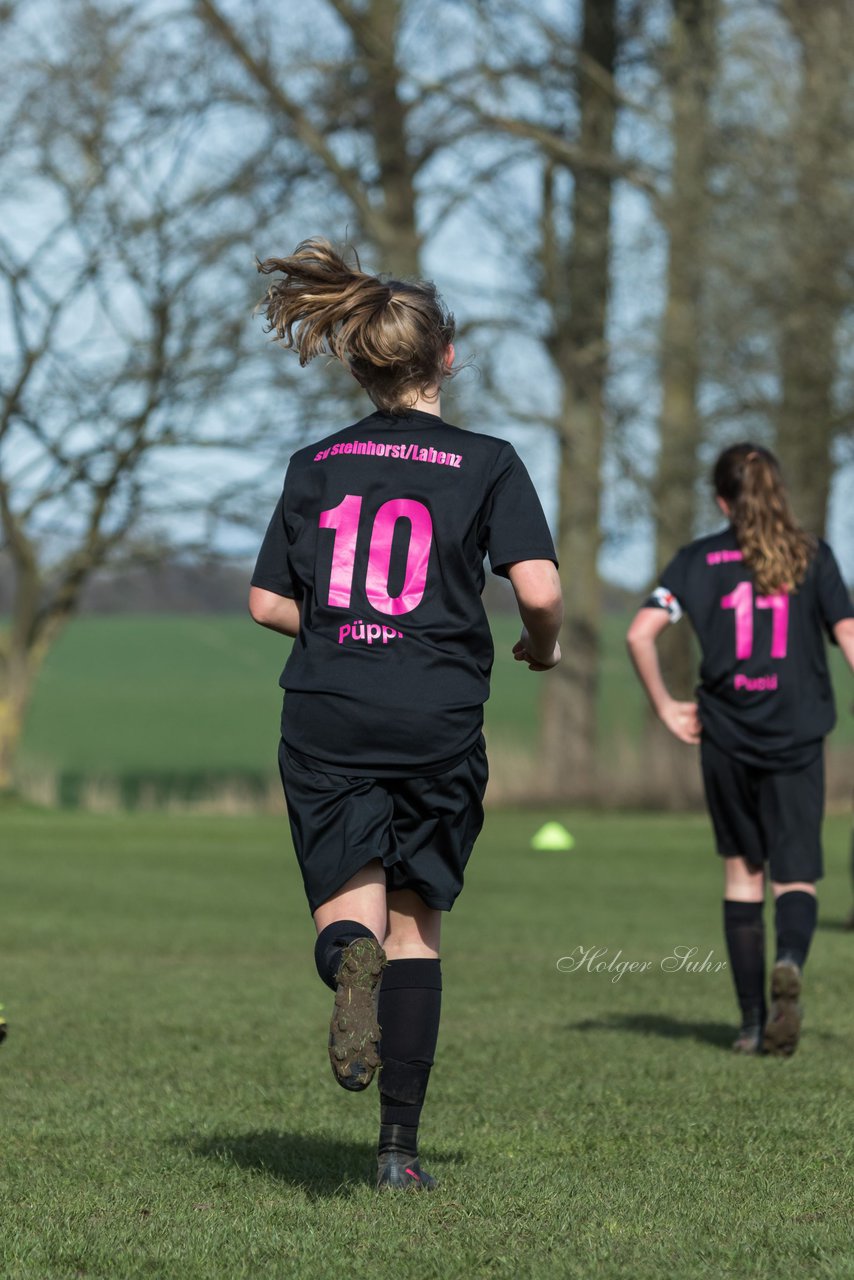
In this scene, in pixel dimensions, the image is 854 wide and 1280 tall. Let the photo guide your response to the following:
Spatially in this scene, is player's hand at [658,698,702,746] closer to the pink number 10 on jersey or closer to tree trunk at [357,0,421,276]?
the pink number 10 on jersey

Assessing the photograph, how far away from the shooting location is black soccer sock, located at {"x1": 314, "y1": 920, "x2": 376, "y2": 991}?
3678 millimetres

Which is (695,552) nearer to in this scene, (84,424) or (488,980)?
(488,980)

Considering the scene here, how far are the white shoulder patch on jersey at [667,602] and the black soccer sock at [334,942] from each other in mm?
2821

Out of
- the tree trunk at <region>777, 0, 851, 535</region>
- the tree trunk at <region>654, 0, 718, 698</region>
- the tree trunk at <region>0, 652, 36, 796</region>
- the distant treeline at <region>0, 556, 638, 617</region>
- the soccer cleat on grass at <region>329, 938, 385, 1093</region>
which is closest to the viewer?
the soccer cleat on grass at <region>329, 938, 385, 1093</region>

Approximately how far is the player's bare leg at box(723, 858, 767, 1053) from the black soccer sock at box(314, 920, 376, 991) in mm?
2715

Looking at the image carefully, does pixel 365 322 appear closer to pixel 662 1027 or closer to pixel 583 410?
pixel 662 1027

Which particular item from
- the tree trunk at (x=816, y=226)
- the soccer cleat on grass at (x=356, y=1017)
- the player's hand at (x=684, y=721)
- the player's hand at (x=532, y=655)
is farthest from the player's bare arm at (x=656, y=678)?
the tree trunk at (x=816, y=226)

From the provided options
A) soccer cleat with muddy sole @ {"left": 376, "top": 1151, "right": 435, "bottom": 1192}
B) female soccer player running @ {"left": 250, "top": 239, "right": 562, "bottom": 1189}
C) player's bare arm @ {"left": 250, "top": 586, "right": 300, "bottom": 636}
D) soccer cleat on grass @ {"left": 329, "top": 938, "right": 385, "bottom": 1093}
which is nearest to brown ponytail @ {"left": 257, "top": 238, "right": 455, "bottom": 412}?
female soccer player running @ {"left": 250, "top": 239, "right": 562, "bottom": 1189}

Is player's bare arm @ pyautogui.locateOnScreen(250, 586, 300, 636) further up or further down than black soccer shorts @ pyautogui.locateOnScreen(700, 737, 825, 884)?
further up

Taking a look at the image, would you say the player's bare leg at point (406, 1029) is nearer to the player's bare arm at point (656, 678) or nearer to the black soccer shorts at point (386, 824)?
the black soccer shorts at point (386, 824)

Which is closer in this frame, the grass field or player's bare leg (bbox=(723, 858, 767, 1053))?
the grass field

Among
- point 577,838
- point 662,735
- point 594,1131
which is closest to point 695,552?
point 594,1131

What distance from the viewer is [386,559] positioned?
384 centimetres

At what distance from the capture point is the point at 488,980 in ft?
27.0
